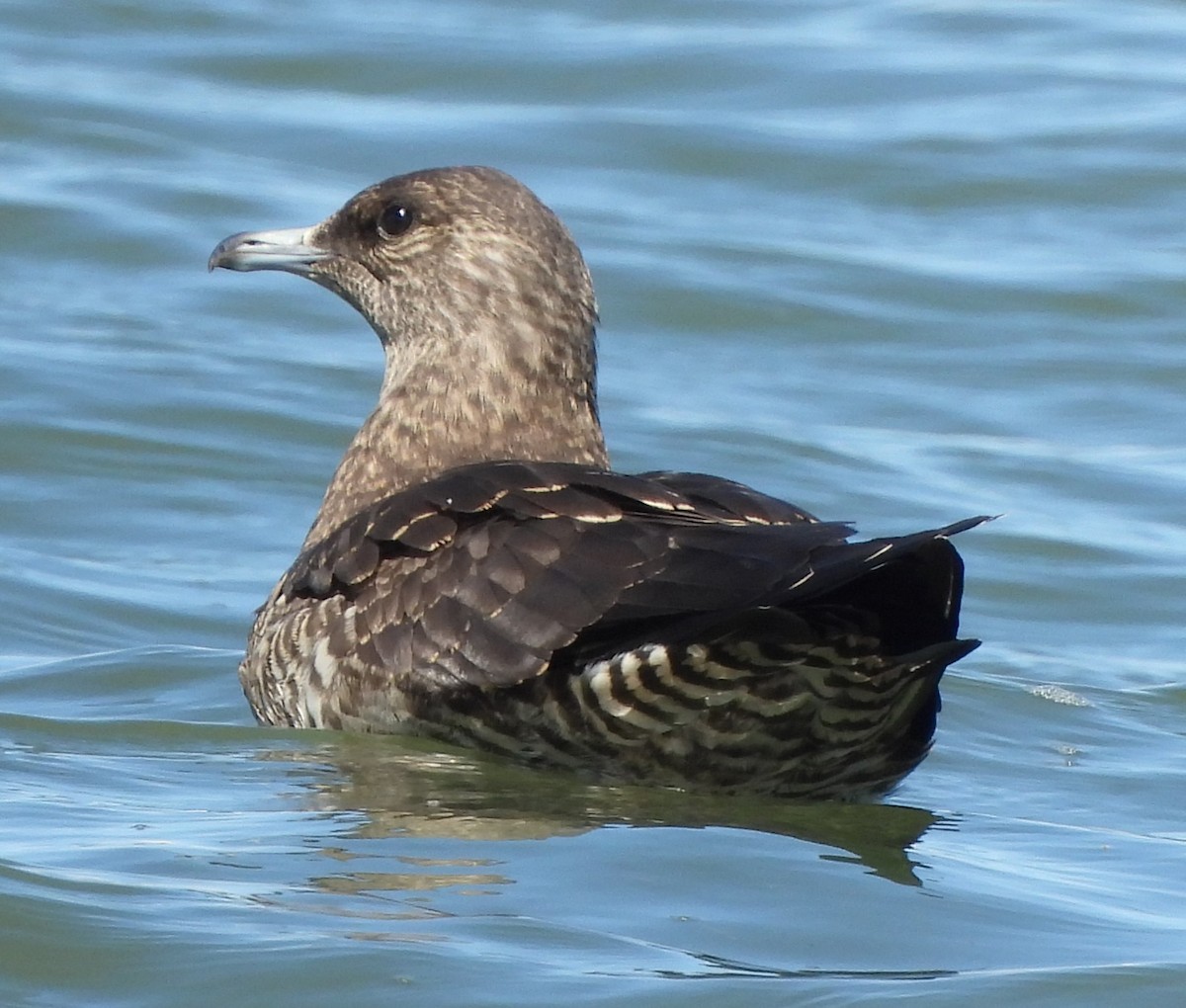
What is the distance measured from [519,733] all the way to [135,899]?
42.2 inches

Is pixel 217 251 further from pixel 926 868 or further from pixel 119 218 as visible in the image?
pixel 119 218

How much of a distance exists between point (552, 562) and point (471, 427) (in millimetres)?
1191

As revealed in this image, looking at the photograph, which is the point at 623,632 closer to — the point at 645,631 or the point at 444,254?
the point at 645,631

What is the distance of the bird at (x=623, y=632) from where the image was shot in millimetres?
4844

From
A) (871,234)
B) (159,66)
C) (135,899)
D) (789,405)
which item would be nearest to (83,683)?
(135,899)

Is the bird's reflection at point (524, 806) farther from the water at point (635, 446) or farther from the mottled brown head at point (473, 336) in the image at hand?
the mottled brown head at point (473, 336)

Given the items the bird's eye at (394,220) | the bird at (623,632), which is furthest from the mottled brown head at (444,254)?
the bird at (623,632)

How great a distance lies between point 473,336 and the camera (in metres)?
6.23

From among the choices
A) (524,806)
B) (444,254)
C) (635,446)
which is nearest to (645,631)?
(524,806)

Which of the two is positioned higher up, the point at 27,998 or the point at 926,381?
the point at 926,381

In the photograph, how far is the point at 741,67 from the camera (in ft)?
43.9

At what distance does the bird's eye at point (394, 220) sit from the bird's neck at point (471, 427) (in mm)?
384

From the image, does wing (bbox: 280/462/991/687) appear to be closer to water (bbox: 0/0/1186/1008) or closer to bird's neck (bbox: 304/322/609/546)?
water (bbox: 0/0/1186/1008)

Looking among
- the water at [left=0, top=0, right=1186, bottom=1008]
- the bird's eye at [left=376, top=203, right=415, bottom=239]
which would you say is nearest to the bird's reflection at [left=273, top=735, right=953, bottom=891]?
the water at [left=0, top=0, right=1186, bottom=1008]
